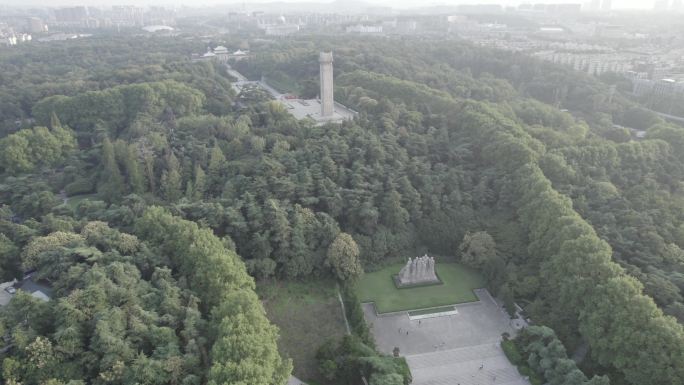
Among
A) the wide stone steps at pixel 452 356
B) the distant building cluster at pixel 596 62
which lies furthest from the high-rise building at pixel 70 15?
the wide stone steps at pixel 452 356

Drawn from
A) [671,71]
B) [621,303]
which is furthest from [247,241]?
[671,71]

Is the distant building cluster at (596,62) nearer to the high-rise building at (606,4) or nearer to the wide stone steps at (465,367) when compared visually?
the wide stone steps at (465,367)

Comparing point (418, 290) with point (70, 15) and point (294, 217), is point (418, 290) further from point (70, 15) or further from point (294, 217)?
point (70, 15)

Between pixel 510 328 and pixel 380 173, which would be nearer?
pixel 510 328

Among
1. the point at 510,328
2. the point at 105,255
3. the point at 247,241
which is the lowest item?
the point at 510,328

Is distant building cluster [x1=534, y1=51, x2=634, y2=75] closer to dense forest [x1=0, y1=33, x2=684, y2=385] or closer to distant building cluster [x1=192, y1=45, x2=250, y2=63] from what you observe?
dense forest [x1=0, y1=33, x2=684, y2=385]

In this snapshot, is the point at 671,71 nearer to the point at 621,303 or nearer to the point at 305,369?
the point at 621,303

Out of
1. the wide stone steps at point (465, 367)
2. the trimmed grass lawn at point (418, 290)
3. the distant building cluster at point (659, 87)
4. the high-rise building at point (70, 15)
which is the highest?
the high-rise building at point (70, 15)
